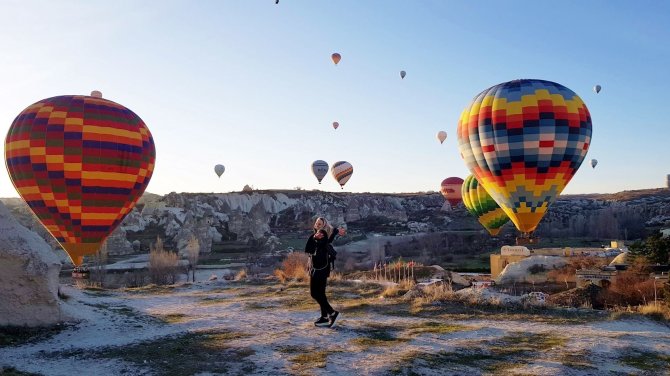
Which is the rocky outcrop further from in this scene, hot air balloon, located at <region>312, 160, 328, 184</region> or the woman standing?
hot air balloon, located at <region>312, 160, 328, 184</region>

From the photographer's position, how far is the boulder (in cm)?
902

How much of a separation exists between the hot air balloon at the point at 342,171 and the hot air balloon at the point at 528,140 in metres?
43.6

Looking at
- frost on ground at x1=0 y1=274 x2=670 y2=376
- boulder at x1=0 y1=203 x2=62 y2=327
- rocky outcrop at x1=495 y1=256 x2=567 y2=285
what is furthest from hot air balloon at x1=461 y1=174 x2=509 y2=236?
boulder at x1=0 y1=203 x2=62 y2=327

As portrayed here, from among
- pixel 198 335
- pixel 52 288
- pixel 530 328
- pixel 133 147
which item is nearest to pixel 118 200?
pixel 133 147

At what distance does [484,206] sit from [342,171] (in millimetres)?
27013

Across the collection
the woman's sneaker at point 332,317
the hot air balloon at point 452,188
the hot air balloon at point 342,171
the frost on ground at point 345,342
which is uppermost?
the hot air balloon at point 342,171

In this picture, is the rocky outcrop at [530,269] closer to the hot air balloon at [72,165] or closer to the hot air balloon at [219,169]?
the hot air balloon at [72,165]

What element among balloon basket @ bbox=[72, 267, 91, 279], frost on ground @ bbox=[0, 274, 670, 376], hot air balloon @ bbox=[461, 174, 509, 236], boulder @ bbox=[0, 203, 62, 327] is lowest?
frost on ground @ bbox=[0, 274, 670, 376]

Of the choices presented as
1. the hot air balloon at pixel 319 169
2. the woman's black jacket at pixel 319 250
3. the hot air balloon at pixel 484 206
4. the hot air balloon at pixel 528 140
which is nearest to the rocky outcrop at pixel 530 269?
the hot air balloon at pixel 484 206

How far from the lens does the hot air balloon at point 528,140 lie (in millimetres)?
22469

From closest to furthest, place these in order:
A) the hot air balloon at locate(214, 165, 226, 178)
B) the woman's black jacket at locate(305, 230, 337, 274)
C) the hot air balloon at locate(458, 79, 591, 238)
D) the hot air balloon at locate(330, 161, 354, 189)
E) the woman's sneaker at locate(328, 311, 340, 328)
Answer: the woman's black jacket at locate(305, 230, 337, 274)
the woman's sneaker at locate(328, 311, 340, 328)
the hot air balloon at locate(458, 79, 591, 238)
the hot air balloon at locate(330, 161, 354, 189)
the hot air balloon at locate(214, 165, 226, 178)

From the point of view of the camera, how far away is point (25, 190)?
18.6 metres

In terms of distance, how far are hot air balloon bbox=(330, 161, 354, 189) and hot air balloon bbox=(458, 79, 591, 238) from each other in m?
43.6

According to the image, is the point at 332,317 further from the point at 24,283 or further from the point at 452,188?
the point at 452,188
